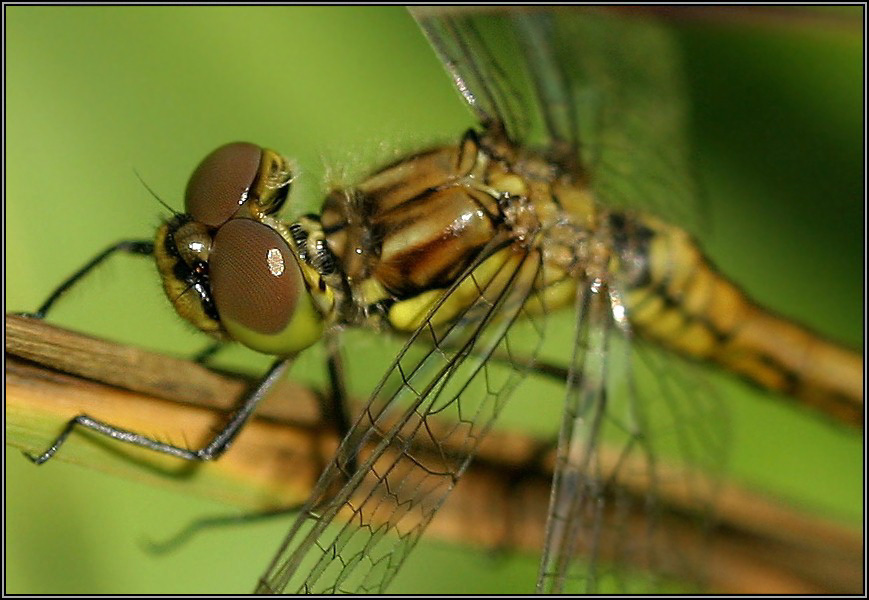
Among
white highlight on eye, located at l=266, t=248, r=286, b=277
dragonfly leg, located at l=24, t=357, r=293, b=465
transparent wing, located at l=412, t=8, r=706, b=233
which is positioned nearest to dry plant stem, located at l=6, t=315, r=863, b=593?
dragonfly leg, located at l=24, t=357, r=293, b=465

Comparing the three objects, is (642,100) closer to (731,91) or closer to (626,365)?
(731,91)

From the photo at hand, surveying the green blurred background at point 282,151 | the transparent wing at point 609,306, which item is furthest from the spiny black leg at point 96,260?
the transparent wing at point 609,306

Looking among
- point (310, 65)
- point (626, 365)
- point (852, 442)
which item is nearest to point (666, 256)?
point (626, 365)

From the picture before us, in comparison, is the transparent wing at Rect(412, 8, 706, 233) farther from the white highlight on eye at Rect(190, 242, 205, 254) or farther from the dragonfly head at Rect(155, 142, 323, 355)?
the white highlight on eye at Rect(190, 242, 205, 254)

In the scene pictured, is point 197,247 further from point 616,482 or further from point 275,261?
point 616,482

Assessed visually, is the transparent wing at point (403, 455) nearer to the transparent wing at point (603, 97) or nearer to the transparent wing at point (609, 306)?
the transparent wing at point (609, 306)

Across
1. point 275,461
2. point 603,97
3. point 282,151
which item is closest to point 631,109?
point 603,97
